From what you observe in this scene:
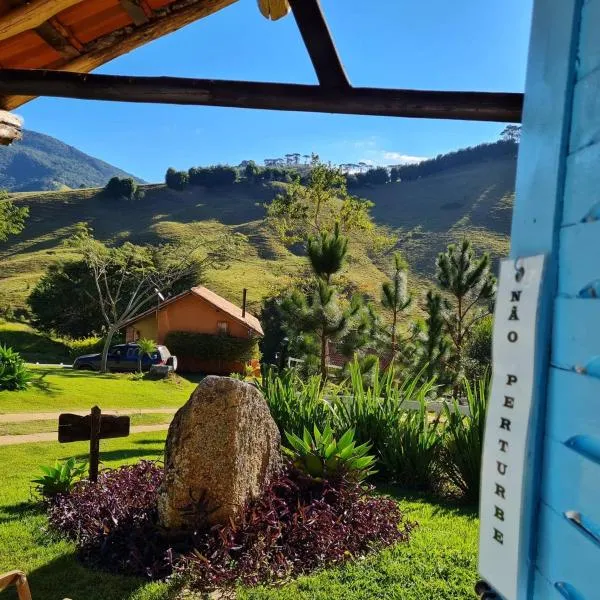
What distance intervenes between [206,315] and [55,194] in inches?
2583

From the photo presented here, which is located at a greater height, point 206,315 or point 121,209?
point 121,209

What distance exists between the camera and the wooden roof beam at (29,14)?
6.77 ft

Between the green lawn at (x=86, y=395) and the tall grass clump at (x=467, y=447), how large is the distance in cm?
972

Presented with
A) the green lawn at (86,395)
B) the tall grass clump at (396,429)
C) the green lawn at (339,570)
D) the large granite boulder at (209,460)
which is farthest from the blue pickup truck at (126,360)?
the large granite boulder at (209,460)

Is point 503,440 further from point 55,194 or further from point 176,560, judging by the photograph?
point 55,194

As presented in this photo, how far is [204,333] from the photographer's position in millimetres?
27266

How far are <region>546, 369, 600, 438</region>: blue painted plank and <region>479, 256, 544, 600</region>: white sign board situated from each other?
0.13 ft

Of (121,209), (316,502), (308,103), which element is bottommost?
(316,502)

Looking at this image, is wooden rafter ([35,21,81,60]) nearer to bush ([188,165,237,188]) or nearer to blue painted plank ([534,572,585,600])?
blue painted plank ([534,572,585,600])

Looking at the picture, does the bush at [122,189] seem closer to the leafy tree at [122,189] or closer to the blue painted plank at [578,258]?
the leafy tree at [122,189]

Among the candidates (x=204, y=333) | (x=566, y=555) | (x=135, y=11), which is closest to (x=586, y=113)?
(x=566, y=555)

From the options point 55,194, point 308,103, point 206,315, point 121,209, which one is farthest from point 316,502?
point 55,194

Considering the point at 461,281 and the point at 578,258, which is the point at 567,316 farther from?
the point at 461,281

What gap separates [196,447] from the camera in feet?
14.2
